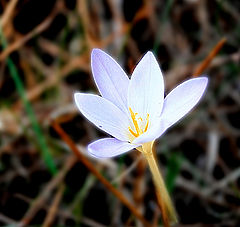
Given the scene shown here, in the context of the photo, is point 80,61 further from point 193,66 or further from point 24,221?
point 24,221

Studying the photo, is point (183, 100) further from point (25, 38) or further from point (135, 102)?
point (25, 38)

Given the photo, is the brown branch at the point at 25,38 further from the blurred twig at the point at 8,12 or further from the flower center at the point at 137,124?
the flower center at the point at 137,124

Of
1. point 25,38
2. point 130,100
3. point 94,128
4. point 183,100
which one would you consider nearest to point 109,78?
point 130,100

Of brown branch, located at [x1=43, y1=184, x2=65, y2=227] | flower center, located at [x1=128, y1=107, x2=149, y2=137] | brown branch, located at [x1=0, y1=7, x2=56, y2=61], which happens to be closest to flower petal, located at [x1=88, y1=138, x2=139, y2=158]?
flower center, located at [x1=128, y1=107, x2=149, y2=137]

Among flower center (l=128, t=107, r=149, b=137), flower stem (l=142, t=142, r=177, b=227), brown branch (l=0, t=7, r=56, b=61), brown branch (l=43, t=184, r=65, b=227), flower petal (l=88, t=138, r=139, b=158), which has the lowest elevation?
brown branch (l=43, t=184, r=65, b=227)

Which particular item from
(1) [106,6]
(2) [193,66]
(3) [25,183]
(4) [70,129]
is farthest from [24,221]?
(1) [106,6]

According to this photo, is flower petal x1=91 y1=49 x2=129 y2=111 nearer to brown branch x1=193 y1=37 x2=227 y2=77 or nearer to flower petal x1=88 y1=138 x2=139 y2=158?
flower petal x1=88 y1=138 x2=139 y2=158
